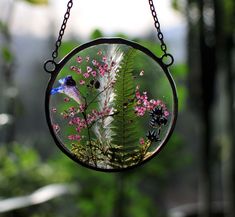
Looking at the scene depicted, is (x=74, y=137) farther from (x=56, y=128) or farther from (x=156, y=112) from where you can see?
(x=156, y=112)

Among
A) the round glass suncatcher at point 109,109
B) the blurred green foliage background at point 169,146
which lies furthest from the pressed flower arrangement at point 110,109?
the blurred green foliage background at point 169,146

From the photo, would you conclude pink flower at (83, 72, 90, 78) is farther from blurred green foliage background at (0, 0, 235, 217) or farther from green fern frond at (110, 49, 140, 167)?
blurred green foliage background at (0, 0, 235, 217)

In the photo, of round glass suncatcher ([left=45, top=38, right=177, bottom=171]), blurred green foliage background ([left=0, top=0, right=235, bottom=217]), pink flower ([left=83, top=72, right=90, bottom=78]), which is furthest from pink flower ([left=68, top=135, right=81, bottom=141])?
blurred green foliage background ([left=0, top=0, right=235, bottom=217])

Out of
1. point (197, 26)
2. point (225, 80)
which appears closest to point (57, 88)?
point (197, 26)

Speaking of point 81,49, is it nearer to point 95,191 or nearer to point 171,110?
point 171,110

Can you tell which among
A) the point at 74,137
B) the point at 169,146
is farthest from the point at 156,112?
the point at 169,146

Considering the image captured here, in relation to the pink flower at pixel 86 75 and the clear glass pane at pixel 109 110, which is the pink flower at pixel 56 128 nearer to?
the clear glass pane at pixel 109 110

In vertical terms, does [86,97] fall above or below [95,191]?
above

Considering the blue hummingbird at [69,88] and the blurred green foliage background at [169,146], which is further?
the blurred green foliage background at [169,146]
